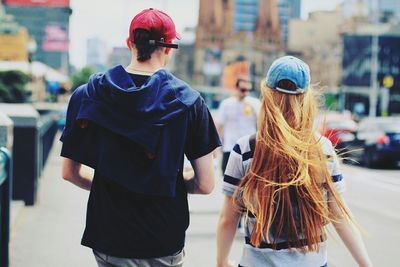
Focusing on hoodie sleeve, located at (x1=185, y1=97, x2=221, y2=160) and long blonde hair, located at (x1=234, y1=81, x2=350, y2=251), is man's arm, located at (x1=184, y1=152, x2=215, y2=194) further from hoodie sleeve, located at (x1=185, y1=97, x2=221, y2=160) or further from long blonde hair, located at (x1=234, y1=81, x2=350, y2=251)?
long blonde hair, located at (x1=234, y1=81, x2=350, y2=251)

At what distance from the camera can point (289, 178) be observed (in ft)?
9.44

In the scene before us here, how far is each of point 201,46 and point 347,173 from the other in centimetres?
14887

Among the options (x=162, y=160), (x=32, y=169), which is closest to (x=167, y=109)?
(x=162, y=160)

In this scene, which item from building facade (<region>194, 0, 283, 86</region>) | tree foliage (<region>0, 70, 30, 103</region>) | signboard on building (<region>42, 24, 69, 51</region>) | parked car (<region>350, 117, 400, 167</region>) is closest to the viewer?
parked car (<region>350, 117, 400, 167</region>)

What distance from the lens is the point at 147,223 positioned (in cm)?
264

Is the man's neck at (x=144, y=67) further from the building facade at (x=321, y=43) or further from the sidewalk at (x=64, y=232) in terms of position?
the building facade at (x=321, y=43)

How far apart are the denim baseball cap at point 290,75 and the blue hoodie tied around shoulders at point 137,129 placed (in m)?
0.45

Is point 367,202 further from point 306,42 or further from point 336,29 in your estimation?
point 306,42

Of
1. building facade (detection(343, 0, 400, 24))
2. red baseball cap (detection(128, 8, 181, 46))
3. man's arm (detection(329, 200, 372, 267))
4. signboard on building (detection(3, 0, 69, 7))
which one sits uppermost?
building facade (detection(343, 0, 400, 24))

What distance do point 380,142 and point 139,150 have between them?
19.2 m

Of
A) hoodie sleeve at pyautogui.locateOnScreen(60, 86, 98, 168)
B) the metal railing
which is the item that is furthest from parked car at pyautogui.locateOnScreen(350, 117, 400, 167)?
hoodie sleeve at pyautogui.locateOnScreen(60, 86, 98, 168)

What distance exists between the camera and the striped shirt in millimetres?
2844

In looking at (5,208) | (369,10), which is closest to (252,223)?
(5,208)

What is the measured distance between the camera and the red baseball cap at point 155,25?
279 centimetres
